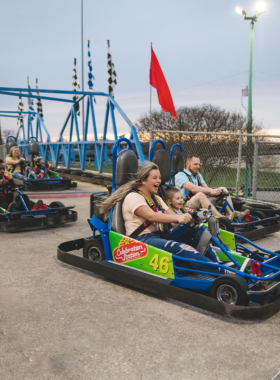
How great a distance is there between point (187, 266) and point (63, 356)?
1.30 metres

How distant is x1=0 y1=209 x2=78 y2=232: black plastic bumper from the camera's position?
17.5 ft

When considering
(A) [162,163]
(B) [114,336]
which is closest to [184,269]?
(B) [114,336]

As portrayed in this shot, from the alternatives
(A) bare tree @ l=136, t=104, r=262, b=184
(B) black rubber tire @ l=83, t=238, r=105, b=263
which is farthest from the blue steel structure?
(B) black rubber tire @ l=83, t=238, r=105, b=263

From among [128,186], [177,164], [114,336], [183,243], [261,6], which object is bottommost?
[114,336]

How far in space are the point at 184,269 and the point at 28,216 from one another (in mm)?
3411

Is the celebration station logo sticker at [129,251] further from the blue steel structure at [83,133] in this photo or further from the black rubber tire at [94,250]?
the blue steel structure at [83,133]

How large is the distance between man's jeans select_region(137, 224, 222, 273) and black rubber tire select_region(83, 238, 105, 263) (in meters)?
0.48

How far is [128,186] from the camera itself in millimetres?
3498

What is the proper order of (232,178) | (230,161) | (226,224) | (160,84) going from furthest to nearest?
(230,161), (232,178), (160,84), (226,224)

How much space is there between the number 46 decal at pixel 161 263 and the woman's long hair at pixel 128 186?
0.66 metres

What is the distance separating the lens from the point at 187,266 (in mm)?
3180

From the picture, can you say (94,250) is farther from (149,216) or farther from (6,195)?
(6,195)

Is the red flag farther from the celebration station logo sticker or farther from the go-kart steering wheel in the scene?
the celebration station logo sticker

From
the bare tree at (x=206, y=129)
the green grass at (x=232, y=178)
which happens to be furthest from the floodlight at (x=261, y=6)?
the green grass at (x=232, y=178)
